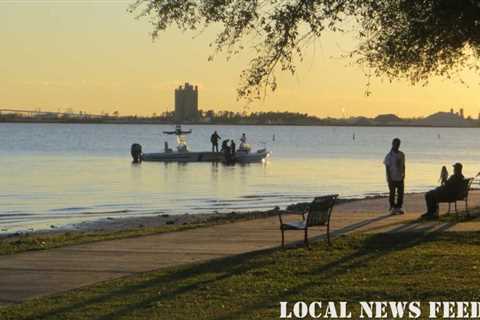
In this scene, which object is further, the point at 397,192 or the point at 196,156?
the point at 196,156

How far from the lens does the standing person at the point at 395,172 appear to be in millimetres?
20266

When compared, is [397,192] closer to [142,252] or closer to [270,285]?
[142,252]

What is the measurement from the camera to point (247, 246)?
14578mm

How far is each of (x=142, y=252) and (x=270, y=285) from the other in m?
3.56

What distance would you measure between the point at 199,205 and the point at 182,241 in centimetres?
1740

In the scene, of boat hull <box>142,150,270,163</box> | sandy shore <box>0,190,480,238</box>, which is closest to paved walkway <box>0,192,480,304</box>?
sandy shore <box>0,190,480,238</box>

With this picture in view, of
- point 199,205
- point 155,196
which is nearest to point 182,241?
Answer: point 199,205

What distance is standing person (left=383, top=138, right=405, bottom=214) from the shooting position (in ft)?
66.5

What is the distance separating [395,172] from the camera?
20.4 meters

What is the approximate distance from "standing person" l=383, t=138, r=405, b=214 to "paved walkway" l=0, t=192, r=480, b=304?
98 cm

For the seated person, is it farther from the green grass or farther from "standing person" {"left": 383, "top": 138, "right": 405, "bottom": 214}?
the green grass

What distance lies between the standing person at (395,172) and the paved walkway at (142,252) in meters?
0.98

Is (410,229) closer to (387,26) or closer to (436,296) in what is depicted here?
(387,26)

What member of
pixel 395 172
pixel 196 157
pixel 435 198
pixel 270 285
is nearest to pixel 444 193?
pixel 435 198
